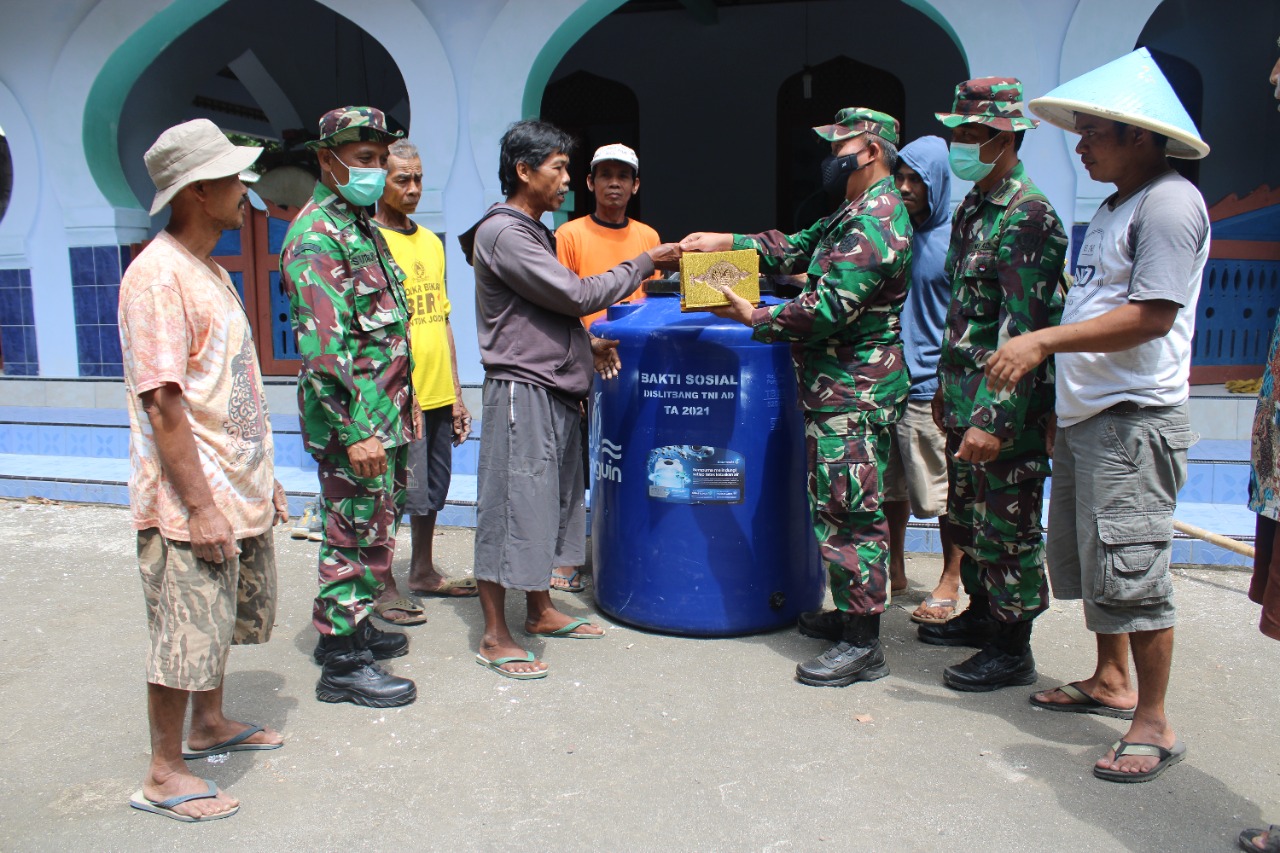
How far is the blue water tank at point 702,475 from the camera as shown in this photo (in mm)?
3604

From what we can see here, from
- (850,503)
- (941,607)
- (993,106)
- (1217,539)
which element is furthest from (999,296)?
(1217,539)

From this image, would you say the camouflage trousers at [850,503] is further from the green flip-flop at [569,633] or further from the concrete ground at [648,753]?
the green flip-flop at [569,633]

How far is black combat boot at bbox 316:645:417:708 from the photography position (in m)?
3.28

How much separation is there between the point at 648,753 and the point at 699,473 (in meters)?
1.09

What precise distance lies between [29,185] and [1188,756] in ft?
26.6

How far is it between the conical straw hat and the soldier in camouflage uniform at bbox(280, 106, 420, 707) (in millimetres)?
2125

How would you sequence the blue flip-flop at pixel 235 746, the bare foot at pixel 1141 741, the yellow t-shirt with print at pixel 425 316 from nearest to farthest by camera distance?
1. the bare foot at pixel 1141 741
2. the blue flip-flop at pixel 235 746
3. the yellow t-shirt with print at pixel 425 316

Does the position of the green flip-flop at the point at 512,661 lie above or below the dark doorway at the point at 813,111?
below

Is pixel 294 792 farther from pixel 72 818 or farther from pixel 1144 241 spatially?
pixel 1144 241

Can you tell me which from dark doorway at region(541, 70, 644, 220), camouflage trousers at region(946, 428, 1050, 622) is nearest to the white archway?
dark doorway at region(541, 70, 644, 220)

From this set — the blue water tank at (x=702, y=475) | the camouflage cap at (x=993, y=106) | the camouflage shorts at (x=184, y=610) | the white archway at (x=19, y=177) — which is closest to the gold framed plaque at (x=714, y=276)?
the blue water tank at (x=702, y=475)

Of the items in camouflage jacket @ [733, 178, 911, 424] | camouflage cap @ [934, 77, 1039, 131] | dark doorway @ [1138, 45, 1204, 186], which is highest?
dark doorway @ [1138, 45, 1204, 186]

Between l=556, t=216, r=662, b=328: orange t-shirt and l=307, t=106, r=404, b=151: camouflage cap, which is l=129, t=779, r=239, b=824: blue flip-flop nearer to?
l=307, t=106, r=404, b=151: camouflage cap

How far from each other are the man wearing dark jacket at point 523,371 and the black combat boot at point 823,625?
1.04 m
